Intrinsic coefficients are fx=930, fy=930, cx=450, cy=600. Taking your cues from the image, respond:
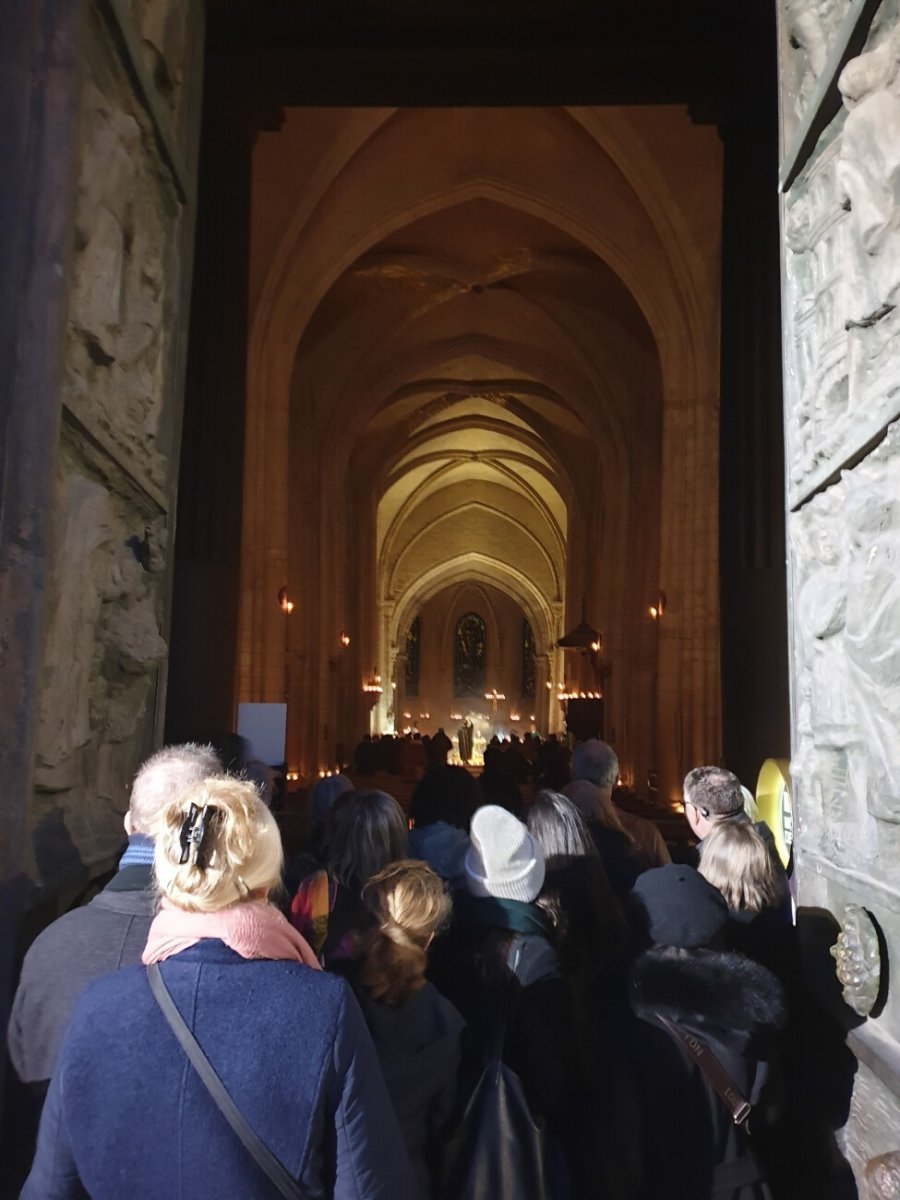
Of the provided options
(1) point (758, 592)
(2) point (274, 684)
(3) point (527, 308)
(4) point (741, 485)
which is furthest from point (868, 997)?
(3) point (527, 308)

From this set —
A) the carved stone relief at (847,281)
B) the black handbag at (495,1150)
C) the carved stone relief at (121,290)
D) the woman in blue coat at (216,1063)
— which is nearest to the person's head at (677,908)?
the black handbag at (495,1150)

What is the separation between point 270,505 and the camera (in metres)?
12.3

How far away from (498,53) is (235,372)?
315cm

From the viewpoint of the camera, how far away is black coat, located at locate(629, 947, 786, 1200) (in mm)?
1936

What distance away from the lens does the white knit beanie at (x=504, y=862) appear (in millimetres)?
2121

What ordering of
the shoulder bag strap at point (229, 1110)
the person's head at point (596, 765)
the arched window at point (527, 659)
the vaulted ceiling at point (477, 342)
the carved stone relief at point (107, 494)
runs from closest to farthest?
the shoulder bag strap at point (229, 1110) < the carved stone relief at point (107, 494) < the person's head at point (596, 765) < the vaulted ceiling at point (477, 342) < the arched window at point (527, 659)

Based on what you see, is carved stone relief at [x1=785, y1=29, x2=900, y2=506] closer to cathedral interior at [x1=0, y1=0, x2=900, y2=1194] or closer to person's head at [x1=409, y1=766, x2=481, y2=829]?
cathedral interior at [x1=0, y1=0, x2=900, y2=1194]

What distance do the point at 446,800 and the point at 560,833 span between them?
0.75 meters

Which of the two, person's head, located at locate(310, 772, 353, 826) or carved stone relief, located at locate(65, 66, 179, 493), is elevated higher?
carved stone relief, located at locate(65, 66, 179, 493)

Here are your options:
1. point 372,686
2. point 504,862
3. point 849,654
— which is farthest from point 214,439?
point 372,686

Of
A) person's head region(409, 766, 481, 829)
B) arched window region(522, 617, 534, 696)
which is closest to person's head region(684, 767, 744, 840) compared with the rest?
person's head region(409, 766, 481, 829)

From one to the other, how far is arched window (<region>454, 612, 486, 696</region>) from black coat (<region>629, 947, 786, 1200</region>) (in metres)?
39.4

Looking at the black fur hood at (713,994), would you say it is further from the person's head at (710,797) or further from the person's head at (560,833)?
the person's head at (710,797)

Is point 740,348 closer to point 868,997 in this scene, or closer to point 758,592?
point 758,592
